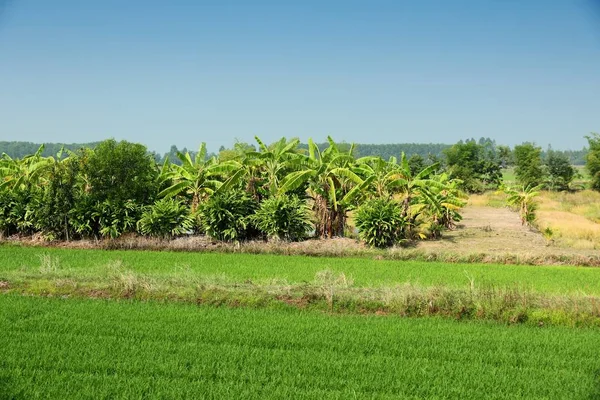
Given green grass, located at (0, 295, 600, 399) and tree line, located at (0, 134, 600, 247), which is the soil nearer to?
tree line, located at (0, 134, 600, 247)

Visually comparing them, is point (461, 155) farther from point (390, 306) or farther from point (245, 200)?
point (390, 306)

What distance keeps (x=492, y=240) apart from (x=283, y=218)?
6.35 meters

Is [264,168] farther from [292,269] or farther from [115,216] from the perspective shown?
[292,269]

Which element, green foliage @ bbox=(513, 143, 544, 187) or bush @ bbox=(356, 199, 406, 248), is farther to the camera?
green foliage @ bbox=(513, 143, 544, 187)

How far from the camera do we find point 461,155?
43312mm

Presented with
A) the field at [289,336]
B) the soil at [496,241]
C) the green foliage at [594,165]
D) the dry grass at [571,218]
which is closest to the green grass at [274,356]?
the field at [289,336]

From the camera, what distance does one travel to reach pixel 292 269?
43.7ft

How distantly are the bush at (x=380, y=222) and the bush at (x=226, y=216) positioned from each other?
3.22 metres

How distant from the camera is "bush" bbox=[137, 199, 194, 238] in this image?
16.8 metres

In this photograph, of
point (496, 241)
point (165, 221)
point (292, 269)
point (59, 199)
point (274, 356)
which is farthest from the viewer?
point (496, 241)

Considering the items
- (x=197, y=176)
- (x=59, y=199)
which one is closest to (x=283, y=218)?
(x=197, y=176)

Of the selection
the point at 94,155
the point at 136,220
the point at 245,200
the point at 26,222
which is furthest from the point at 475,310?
the point at 26,222

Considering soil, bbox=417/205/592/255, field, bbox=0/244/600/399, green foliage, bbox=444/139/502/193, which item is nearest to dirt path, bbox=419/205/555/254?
soil, bbox=417/205/592/255

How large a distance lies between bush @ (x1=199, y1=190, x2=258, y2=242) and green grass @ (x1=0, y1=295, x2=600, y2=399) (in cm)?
730
